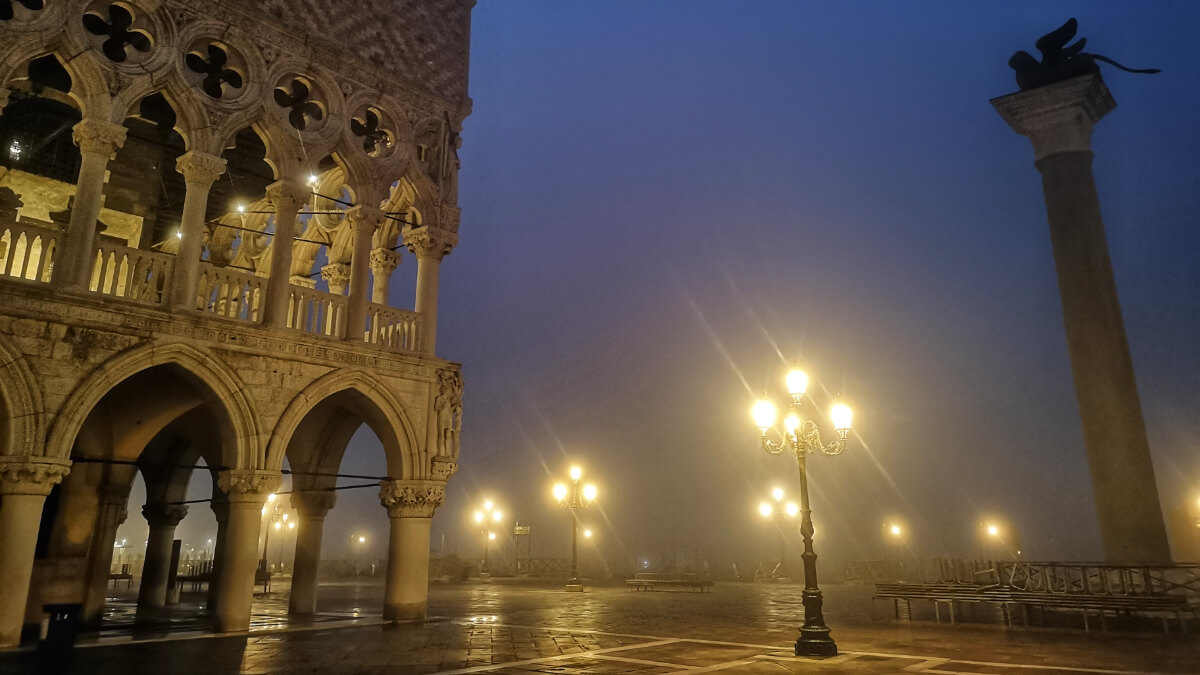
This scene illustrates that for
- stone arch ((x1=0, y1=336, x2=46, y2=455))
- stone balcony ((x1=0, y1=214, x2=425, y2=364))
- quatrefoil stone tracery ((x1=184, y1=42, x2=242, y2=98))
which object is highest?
quatrefoil stone tracery ((x1=184, y1=42, x2=242, y2=98))

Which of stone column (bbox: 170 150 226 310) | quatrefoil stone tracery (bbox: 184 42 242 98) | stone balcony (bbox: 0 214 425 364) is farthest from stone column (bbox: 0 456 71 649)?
quatrefoil stone tracery (bbox: 184 42 242 98)

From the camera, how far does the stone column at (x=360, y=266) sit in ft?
44.7

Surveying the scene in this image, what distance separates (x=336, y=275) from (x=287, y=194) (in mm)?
4246

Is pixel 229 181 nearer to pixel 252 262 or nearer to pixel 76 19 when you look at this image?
pixel 252 262

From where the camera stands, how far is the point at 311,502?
1566 centimetres

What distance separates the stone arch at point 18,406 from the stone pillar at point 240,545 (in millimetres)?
2580

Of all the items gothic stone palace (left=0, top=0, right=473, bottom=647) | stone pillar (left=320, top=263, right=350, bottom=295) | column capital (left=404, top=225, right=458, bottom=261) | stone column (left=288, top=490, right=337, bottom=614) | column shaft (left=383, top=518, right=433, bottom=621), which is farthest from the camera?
stone pillar (left=320, top=263, right=350, bottom=295)

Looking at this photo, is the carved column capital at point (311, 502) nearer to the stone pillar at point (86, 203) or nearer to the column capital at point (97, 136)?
the stone pillar at point (86, 203)

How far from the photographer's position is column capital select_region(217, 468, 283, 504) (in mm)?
11602

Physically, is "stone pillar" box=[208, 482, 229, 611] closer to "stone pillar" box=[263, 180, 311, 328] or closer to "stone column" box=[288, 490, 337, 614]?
"stone column" box=[288, 490, 337, 614]

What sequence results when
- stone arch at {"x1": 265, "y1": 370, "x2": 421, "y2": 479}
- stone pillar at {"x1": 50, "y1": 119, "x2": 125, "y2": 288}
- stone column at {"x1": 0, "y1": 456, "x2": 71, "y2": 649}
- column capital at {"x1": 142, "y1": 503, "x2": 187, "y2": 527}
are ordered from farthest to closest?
1. column capital at {"x1": 142, "y1": 503, "x2": 187, "y2": 527}
2. stone arch at {"x1": 265, "y1": 370, "x2": 421, "y2": 479}
3. stone pillar at {"x1": 50, "y1": 119, "x2": 125, "y2": 288}
4. stone column at {"x1": 0, "y1": 456, "x2": 71, "y2": 649}

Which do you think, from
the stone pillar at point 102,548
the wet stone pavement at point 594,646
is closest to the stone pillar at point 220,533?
the wet stone pavement at point 594,646

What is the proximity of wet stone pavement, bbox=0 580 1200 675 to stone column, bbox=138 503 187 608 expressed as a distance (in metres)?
1.35

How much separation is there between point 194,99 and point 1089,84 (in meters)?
20.7
